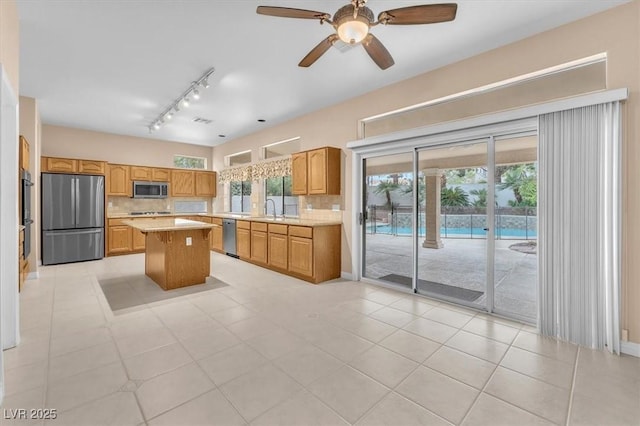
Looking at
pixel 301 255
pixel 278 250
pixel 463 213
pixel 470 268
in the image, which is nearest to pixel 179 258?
pixel 278 250

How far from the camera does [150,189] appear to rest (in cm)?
726

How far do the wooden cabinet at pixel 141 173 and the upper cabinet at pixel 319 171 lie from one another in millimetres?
4329

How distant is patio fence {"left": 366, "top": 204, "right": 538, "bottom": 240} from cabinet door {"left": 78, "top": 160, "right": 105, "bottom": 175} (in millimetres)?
5902

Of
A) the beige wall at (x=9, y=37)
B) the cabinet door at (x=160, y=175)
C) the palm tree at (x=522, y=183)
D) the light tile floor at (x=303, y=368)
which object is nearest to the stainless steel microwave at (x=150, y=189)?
the cabinet door at (x=160, y=175)

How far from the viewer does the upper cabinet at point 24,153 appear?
401 centimetres

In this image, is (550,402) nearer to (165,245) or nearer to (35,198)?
(165,245)

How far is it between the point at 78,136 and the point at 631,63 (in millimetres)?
9043

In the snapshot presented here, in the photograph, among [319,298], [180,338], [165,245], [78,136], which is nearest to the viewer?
[180,338]

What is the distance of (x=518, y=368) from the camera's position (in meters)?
2.21

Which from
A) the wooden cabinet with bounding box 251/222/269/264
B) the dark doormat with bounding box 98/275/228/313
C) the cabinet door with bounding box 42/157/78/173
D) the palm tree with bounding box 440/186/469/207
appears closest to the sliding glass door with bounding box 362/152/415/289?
the palm tree with bounding box 440/186/469/207

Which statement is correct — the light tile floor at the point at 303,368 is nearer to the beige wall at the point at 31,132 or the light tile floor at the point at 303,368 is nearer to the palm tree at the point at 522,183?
the palm tree at the point at 522,183

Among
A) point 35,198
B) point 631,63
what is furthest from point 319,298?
point 35,198

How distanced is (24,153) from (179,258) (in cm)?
271

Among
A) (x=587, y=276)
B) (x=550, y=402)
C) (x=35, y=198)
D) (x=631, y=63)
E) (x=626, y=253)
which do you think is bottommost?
(x=550, y=402)
